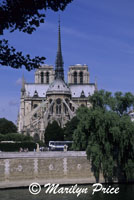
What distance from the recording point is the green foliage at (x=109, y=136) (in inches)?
1192

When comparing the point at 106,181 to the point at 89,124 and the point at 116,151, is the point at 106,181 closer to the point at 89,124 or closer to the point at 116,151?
Result: the point at 116,151

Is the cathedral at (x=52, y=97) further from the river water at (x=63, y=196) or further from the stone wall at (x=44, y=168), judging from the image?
the river water at (x=63, y=196)

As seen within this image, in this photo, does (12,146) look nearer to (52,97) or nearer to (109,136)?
(109,136)

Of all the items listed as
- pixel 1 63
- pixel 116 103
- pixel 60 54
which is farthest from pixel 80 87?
pixel 1 63

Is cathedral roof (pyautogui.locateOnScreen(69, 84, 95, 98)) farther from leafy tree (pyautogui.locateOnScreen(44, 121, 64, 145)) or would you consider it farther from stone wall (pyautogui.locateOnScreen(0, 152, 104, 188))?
stone wall (pyautogui.locateOnScreen(0, 152, 104, 188))

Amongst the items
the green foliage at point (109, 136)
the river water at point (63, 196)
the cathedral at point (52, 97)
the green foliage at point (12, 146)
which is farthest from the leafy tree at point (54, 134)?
the river water at point (63, 196)

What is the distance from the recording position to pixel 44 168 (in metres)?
31.3

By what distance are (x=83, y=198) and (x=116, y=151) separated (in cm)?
806

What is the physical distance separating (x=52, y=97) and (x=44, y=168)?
58008mm

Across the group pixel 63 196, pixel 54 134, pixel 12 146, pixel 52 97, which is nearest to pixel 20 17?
pixel 63 196

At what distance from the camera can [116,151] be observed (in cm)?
3125

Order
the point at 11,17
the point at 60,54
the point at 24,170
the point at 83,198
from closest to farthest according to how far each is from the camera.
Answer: the point at 11,17 < the point at 83,198 < the point at 24,170 < the point at 60,54

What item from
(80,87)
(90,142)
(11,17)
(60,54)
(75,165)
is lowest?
(75,165)

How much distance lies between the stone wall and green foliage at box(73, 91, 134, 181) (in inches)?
41.3
